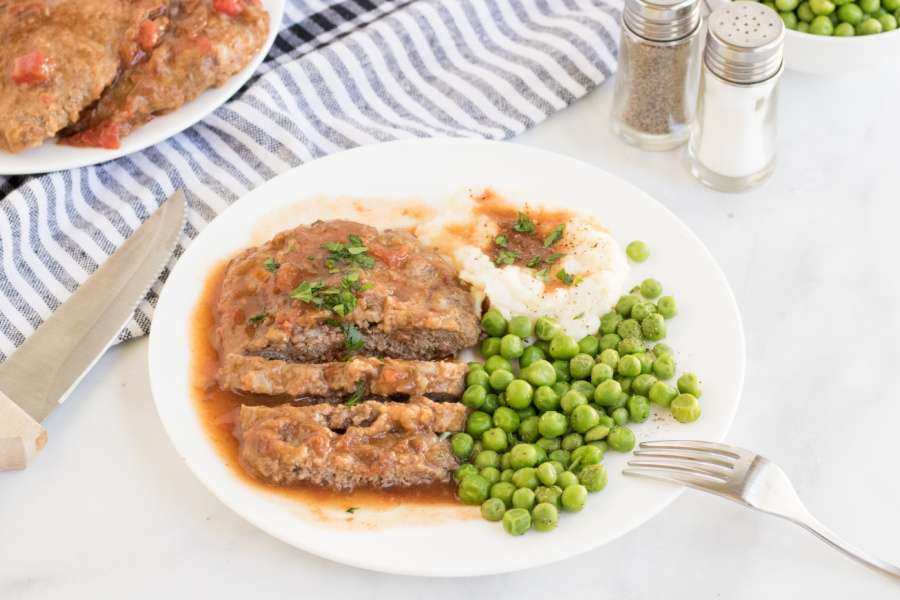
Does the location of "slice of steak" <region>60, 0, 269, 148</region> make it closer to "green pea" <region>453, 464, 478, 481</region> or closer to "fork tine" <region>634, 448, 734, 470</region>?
"green pea" <region>453, 464, 478, 481</region>

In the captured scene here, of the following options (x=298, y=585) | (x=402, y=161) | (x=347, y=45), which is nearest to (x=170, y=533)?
(x=298, y=585)

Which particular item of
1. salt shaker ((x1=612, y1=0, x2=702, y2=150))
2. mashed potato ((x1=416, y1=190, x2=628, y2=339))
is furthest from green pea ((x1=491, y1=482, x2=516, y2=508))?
salt shaker ((x1=612, y1=0, x2=702, y2=150))

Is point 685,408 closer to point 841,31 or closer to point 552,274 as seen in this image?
point 552,274

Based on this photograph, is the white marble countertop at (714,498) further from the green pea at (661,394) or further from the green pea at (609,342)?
the green pea at (609,342)

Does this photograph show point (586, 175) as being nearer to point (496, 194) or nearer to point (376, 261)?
point (496, 194)

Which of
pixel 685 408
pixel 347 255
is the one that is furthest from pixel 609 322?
pixel 347 255

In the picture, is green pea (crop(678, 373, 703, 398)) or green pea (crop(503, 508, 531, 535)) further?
green pea (crop(678, 373, 703, 398))
